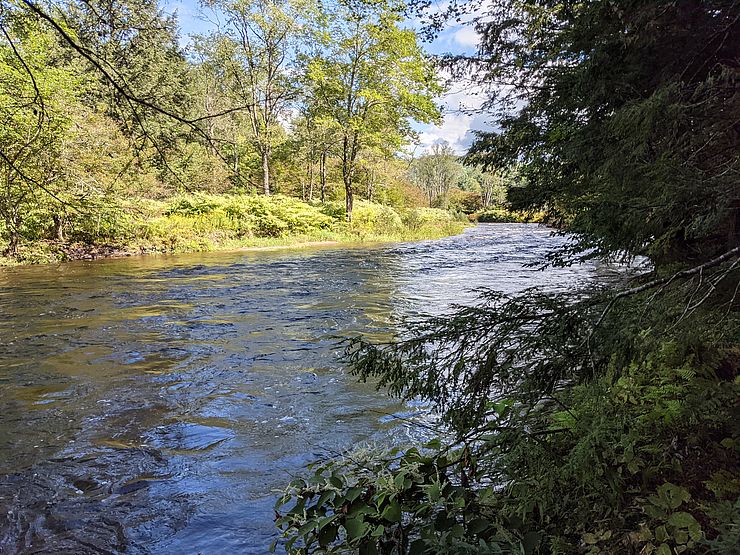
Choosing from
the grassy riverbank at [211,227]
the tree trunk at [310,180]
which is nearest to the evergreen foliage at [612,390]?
the grassy riverbank at [211,227]

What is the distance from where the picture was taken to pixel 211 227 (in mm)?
20875

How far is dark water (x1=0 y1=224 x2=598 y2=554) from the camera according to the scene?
279 centimetres

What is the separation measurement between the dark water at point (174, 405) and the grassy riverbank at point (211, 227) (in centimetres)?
351

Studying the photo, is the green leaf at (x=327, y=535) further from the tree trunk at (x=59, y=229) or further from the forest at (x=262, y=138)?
the tree trunk at (x=59, y=229)

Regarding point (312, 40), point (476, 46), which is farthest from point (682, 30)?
point (312, 40)

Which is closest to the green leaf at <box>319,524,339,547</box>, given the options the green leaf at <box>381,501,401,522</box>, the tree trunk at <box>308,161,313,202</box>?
the green leaf at <box>381,501,401,522</box>

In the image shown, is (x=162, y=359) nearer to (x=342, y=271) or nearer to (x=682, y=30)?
(x=682, y=30)

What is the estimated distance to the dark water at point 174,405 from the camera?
9.14ft

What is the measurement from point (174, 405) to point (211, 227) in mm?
17547

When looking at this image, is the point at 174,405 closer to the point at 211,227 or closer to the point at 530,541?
the point at 530,541

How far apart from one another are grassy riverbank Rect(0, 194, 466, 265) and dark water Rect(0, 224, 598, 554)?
3.51m

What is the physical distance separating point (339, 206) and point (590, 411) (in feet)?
87.0

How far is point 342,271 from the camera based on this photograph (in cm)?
1344

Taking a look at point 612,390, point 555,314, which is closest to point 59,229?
point 612,390
